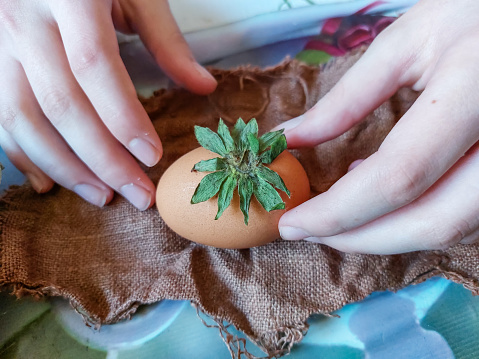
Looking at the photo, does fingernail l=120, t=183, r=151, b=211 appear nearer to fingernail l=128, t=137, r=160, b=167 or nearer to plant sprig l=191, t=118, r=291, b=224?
fingernail l=128, t=137, r=160, b=167

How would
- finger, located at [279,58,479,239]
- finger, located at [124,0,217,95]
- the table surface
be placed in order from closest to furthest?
finger, located at [279,58,479,239] → the table surface → finger, located at [124,0,217,95]

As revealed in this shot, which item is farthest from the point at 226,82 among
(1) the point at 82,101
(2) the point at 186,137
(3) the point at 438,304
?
(3) the point at 438,304

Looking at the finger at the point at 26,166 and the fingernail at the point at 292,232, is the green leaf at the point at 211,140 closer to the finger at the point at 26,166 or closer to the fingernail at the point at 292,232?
the fingernail at the point at 292,232

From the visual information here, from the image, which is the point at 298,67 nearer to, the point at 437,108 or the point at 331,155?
the point at 331,155

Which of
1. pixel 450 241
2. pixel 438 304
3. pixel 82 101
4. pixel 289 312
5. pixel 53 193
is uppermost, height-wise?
pixel 82 101

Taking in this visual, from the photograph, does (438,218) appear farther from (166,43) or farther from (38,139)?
(38,139)

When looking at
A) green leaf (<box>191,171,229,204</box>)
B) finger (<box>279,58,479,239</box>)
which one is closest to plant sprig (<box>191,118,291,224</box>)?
green leaf (<box>191,171,229,204</box>)
